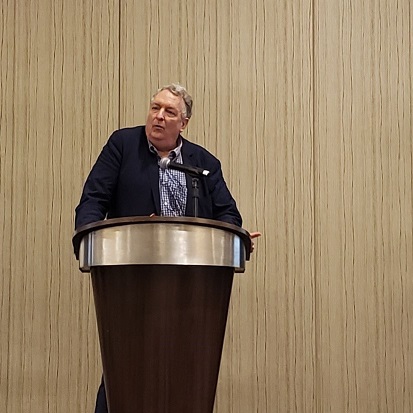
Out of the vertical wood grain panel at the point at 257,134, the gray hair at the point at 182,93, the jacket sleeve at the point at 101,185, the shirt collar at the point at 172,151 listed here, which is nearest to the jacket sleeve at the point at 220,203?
the shirt collar at the point at 172,151

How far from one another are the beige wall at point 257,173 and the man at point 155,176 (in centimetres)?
106

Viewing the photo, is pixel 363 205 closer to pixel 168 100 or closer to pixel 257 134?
pixel 257 134

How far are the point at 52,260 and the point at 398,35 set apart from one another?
88.5 inches

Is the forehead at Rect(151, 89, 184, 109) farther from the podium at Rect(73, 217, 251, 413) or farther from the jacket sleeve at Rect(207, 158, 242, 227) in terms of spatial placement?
the podium at Rect(73, 217, 251, 413)

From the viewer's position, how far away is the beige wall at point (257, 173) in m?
4.02

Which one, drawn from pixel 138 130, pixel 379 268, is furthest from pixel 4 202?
pixel 379 268

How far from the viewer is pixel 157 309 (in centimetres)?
210

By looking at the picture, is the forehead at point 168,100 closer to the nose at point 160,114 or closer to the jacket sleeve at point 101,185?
the nose at point 160,114

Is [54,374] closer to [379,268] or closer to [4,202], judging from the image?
[4,202]

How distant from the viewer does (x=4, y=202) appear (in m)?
4.05

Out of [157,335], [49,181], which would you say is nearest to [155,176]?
[157,335]

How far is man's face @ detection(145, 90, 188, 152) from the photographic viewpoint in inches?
119

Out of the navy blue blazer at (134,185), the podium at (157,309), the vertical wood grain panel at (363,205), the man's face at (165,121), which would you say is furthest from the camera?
the vertical wood grain panel at (363,205)

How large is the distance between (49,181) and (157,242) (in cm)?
208
